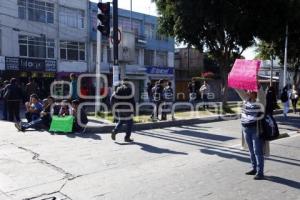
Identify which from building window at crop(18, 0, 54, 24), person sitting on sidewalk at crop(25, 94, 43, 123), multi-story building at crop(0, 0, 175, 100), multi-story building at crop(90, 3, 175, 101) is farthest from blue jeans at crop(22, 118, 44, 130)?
multi-story building at crop(90, 3, 175, 101)

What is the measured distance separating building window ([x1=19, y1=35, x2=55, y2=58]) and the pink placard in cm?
2419

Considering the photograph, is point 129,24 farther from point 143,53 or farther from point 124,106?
point 124,106

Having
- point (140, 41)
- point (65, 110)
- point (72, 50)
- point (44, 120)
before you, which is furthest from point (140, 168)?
point (140, 41)

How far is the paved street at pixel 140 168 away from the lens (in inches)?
231

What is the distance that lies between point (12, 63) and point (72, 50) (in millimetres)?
6037

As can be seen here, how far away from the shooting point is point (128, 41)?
600 inches

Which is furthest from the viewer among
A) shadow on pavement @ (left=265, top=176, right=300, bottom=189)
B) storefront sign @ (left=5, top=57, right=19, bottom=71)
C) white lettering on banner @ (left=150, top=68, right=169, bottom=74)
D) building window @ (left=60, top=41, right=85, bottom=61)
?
white lettering on banner @ (left=150, top=68, right=169, bottom=74)

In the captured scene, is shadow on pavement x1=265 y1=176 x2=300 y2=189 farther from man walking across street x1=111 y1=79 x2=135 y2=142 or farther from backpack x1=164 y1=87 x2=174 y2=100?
backpack x1=164 y1=87 x2=174 y2=100

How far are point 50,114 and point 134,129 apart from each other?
9.06ft

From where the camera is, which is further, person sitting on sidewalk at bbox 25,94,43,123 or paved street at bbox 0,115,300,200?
person sitting on sidewalk at bbox 25,94,43,123

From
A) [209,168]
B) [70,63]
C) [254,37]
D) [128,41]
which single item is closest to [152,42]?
[70,63]

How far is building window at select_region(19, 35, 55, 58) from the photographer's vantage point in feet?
94.5

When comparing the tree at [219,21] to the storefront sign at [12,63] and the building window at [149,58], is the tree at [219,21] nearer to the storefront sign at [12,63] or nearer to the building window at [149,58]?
the storefront sign at [12,63]

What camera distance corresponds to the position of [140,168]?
24.2 feet
